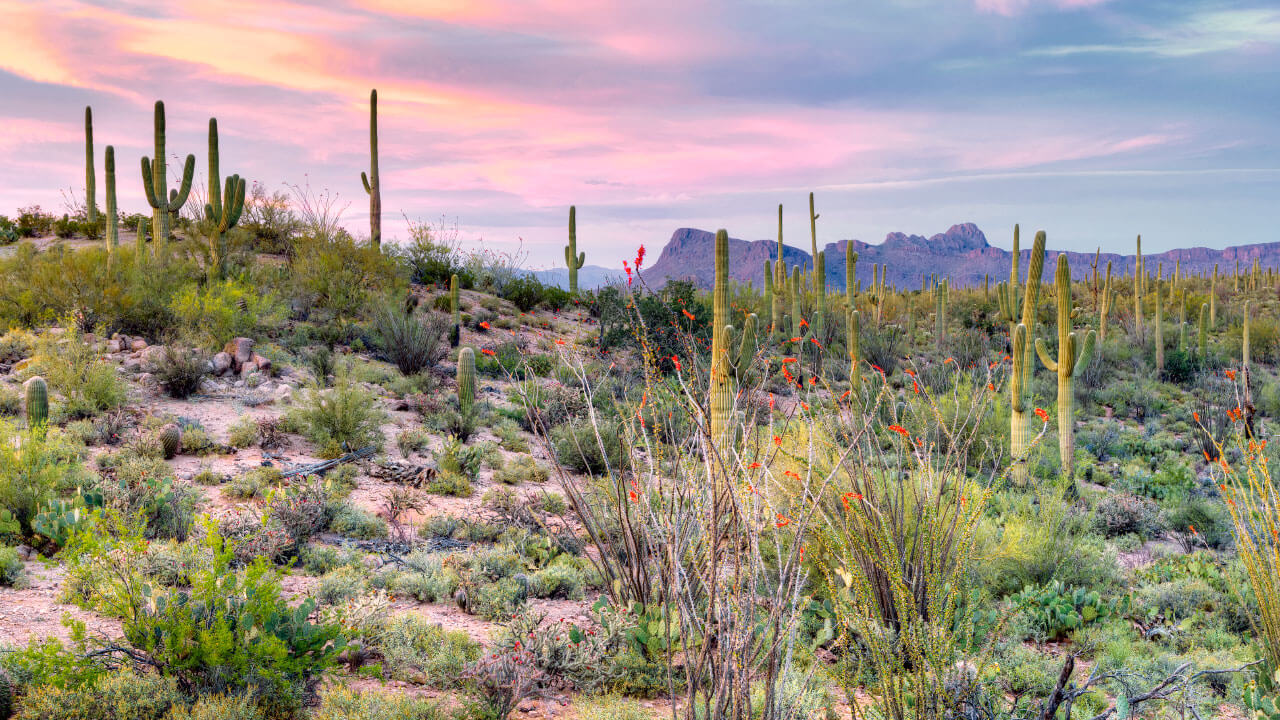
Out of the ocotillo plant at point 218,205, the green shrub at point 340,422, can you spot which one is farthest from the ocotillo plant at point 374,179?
the green shrub at point 340,422

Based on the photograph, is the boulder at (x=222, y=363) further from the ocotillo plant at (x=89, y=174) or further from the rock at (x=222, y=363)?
the ocotillo plant at (x=89, y=174)

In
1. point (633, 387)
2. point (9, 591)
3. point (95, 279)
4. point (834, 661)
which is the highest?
point (95, 279)

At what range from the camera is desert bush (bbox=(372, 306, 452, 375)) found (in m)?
14.0

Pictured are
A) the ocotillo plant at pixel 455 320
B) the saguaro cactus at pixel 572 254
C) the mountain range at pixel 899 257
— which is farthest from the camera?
the mountain range at pixel 899 257

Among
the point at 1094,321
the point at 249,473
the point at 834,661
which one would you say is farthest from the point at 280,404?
the point at 1094,321

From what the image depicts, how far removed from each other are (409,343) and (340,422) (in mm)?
4396

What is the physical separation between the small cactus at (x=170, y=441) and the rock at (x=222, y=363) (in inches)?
147

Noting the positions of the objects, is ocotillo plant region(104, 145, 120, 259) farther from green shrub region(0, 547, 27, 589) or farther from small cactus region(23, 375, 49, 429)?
green shrub region(0, 547, 27, 589)

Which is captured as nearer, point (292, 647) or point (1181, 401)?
point (292, 647)

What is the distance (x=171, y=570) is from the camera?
5113 millimetres

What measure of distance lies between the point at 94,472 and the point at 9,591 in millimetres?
2738

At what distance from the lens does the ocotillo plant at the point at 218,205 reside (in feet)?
58.5

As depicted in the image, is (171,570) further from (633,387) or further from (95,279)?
(95,279)

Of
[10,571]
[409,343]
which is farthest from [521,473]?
[409,343]
